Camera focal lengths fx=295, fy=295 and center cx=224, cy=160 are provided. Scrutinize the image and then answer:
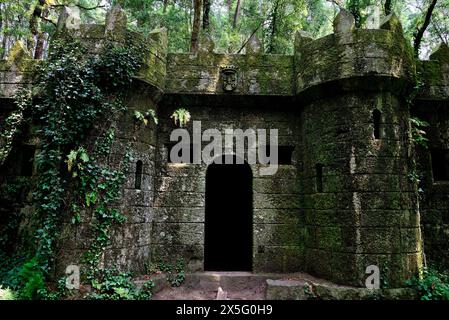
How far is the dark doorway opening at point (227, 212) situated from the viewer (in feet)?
32.1

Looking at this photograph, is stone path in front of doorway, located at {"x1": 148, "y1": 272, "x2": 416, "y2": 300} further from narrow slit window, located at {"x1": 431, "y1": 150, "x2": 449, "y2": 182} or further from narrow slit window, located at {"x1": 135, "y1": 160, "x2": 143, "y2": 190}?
narrow slit window, located at {"x1": 431, "y1": 150, "x2": 449, "y2": 182}

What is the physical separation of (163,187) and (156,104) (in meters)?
2.03

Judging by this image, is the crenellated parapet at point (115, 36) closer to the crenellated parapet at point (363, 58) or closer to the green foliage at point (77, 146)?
the green foliage at point (77, 146)

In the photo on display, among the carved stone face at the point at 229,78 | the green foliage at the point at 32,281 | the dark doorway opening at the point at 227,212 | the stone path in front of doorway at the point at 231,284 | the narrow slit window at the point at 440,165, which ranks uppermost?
the carved stone face at the point at 229,78

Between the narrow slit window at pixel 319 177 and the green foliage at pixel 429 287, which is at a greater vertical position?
the narrow slit window at pixel 319 177

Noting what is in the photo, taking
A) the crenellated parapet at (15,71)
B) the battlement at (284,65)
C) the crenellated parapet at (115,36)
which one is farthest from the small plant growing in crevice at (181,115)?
the crenellated parapet at (15,71)

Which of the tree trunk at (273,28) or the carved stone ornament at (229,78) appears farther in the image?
the tree trunk at (273,28)

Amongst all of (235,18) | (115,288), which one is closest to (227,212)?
(115,288)

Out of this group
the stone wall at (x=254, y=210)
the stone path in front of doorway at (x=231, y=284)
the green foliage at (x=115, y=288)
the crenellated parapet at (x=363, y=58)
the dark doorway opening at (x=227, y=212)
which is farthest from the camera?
the dark doorway opening at (x=227, y=212)

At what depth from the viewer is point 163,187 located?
710 cm

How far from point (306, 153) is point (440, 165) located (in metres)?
3.60

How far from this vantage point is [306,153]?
7047 millimetres

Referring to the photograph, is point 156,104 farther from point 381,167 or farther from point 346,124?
point 381,167

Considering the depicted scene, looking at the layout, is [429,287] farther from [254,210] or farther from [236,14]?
[236,14]
